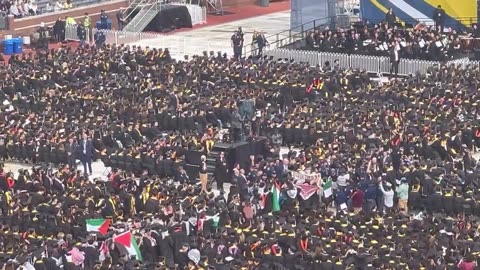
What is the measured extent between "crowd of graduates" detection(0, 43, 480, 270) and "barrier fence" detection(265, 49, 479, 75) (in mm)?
3239

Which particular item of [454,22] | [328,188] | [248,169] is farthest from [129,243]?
[454,22]

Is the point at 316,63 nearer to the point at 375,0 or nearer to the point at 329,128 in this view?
the point at 375,0

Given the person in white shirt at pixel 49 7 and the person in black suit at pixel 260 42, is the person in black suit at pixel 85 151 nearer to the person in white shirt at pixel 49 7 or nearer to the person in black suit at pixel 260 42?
the person in black suit at pixel 260 42

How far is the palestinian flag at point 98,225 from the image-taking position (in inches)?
1307

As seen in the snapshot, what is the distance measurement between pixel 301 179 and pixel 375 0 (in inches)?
979

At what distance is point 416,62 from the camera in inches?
2034

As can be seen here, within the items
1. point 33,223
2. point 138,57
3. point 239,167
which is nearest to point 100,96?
point 138,57

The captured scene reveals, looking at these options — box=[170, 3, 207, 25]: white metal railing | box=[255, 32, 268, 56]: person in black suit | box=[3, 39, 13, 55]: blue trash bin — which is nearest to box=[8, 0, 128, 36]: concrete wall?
box=[3, 39, 13, 55]: blue trash bin

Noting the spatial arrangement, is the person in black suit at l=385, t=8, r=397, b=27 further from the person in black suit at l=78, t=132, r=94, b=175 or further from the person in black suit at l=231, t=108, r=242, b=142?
the person in black suit at l=78, t=132, r=94, b=175

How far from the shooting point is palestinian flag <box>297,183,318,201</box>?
3562 centimetres

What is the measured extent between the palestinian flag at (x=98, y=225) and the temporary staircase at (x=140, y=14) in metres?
32.4

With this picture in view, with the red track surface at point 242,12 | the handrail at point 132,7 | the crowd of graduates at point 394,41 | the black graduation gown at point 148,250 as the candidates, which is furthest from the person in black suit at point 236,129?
the handrail at point 132,7

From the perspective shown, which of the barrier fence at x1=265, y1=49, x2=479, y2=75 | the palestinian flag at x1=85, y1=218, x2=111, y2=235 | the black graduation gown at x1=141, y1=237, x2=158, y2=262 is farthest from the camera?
the barrier fence at x1=265, y1=49, x2=479, y2=75

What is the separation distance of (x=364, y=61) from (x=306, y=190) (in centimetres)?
1781
